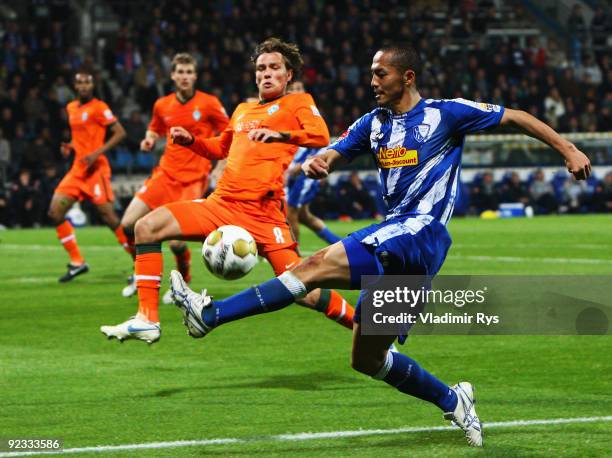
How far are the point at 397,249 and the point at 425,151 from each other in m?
0.64

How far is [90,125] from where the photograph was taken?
16.8 m

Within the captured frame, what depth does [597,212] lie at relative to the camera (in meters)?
31.6

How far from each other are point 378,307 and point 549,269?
10252 mm

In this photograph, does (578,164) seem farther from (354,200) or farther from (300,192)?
(354,200)

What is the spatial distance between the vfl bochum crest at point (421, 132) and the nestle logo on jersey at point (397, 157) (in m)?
0.07

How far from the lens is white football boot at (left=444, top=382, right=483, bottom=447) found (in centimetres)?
642

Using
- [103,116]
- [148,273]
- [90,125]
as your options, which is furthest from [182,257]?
[148,273]

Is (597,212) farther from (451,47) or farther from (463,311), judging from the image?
(463,311)

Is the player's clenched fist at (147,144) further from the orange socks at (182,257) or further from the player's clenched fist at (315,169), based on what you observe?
the player's clenched fist at (315,169)

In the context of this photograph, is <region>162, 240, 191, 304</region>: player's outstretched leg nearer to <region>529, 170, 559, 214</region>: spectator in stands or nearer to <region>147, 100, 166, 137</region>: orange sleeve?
<region>147, 100, 166, 137</region>: orange sleeve

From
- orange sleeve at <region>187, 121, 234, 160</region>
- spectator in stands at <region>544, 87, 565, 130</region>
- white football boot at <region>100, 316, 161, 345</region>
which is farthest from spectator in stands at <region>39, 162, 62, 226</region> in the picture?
white football boot at <region>100, 316, 161, 345</region>

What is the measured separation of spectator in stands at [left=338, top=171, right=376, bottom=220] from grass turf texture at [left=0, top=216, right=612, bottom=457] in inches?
603

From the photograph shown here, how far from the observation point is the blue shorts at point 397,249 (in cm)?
648

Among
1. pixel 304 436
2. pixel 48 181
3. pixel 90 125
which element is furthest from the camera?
pixel 48 181
